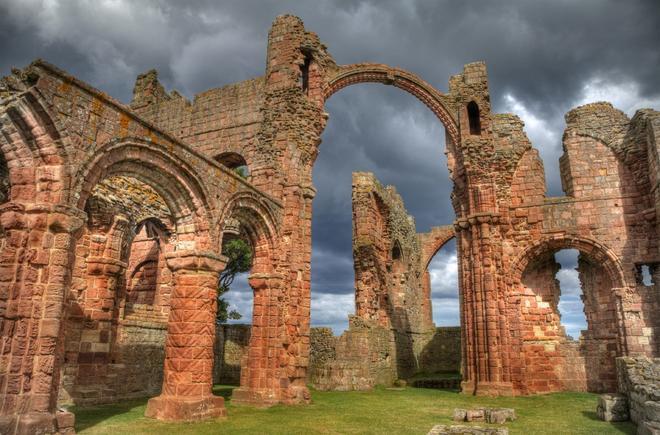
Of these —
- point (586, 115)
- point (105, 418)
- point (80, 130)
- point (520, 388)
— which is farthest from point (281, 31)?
point (520, 388)

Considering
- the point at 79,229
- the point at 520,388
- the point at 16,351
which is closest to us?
the point at 16,351

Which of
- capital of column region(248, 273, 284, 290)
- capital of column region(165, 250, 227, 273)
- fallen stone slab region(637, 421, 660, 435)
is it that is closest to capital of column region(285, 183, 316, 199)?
capital of column region(248, 273, 284, 290)

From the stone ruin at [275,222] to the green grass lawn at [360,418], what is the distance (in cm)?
74

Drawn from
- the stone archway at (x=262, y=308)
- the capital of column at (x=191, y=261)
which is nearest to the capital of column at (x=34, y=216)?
the capital of column at (x=191, y=261)

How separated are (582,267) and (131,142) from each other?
13205mm

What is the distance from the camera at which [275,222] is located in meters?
12.3

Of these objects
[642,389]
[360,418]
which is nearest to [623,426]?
[642,389]

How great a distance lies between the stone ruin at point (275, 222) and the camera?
7.81m

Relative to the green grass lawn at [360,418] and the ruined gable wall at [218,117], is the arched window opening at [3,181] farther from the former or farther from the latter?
the ruined gable wall at [218,117]

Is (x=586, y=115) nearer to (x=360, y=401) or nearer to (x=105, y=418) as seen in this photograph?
(x=360, y=401)

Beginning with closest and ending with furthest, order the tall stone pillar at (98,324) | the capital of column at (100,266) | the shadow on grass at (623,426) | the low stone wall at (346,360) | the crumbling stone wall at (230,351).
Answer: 1. the shadow on grass at (623,426)
2. the tall stone pillar at (98,324)
3. the capital of column at (100,266)
4. the low stone wall at (346,360)
5. the crumbling stone wall at (230,351)

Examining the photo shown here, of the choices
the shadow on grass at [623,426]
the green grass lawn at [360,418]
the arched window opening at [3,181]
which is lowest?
the green grass lawn at [360,418]

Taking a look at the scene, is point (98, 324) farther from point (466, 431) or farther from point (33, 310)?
point (466, 431)

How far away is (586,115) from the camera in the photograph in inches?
607
